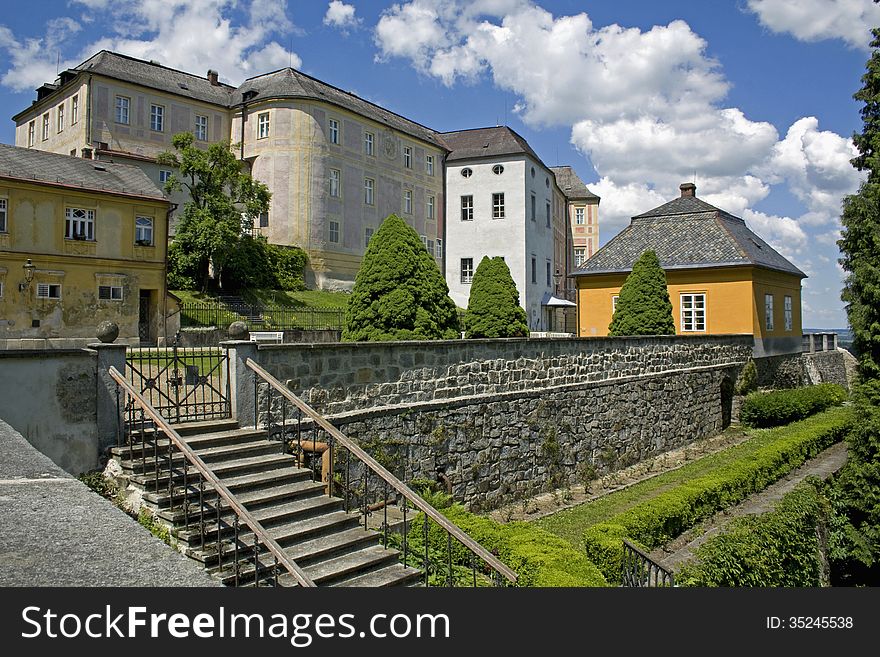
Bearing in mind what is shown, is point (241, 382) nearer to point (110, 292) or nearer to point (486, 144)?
point (110, 292)

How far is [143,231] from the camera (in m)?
26.5

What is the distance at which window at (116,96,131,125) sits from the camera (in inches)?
1437

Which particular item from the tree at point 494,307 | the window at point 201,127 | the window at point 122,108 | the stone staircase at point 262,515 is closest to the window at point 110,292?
the tree at point 494,307

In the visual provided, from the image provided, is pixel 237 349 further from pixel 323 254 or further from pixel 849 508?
pixel 323 254

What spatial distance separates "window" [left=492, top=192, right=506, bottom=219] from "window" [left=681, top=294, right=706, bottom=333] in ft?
71.8

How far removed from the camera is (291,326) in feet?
99.0

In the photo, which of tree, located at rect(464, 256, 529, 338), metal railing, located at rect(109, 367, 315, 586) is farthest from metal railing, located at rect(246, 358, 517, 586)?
tree, located at rect(464, 256, 529, 338)

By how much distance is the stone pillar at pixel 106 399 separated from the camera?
754 centimetres

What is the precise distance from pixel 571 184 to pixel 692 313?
47384mm

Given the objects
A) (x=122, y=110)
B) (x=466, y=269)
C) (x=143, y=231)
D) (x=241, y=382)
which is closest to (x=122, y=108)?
(x=122, y=110)

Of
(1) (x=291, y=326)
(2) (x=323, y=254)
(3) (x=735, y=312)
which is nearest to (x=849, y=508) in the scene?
(3) (x=735, y=312)

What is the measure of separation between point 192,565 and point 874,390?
42.3 ft

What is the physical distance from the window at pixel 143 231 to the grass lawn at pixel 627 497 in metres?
20.7

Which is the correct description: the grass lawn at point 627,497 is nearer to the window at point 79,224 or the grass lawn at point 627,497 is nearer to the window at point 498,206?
the window at point 79,224
